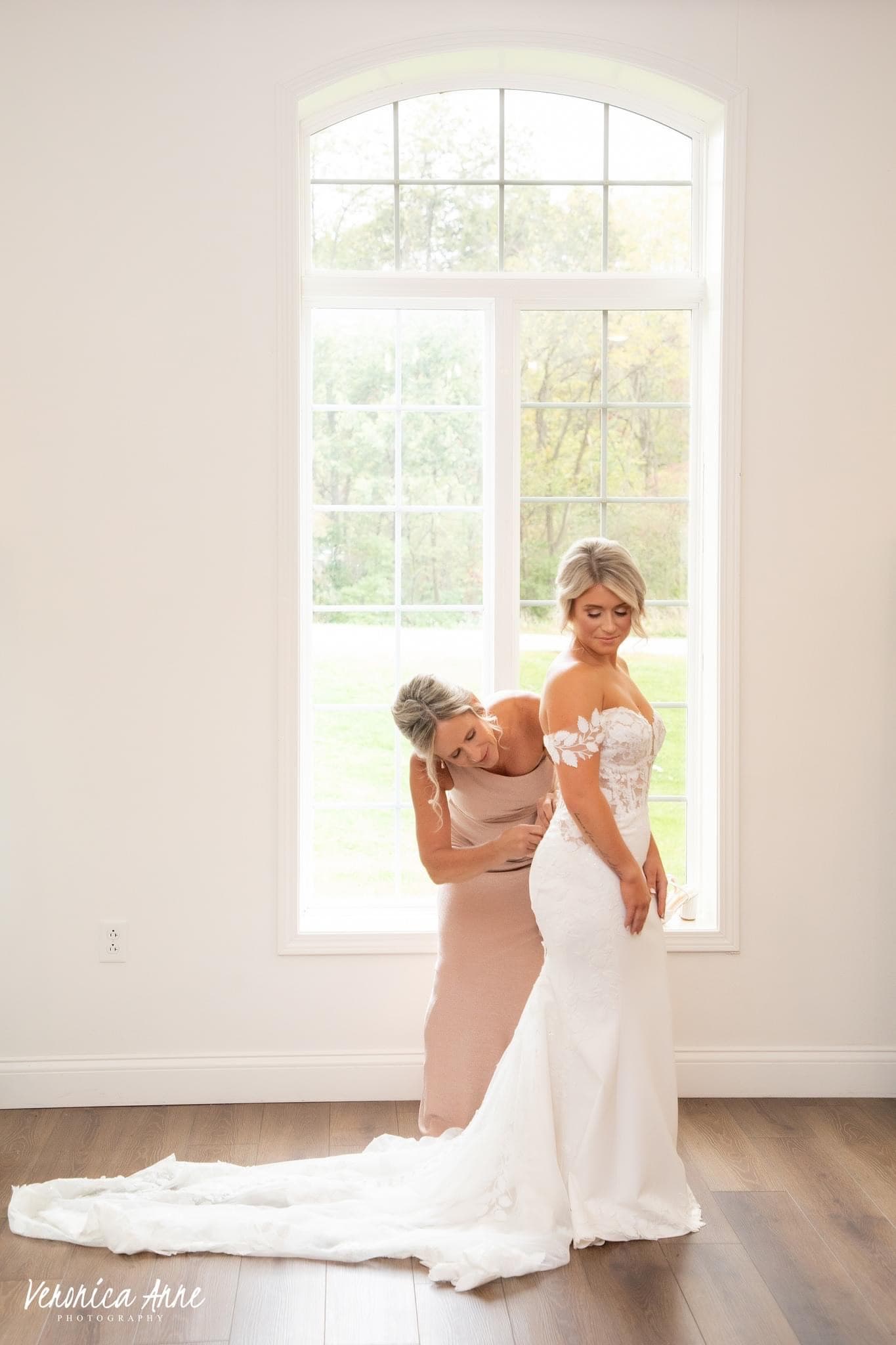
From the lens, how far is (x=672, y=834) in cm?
379

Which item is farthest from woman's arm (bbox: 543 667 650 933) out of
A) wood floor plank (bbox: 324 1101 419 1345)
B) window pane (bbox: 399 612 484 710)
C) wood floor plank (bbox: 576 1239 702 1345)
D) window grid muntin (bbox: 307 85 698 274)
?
window grid muntin (bbox: 307 85 698 274)

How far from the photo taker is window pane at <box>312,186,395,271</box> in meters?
3.67

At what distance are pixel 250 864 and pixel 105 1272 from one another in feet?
4.07

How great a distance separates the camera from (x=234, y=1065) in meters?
3.52

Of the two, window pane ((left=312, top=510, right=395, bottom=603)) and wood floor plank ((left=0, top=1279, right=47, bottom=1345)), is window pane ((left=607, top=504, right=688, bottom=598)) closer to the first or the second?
window pane ((left=312, top=510, right=395, bottom=603))

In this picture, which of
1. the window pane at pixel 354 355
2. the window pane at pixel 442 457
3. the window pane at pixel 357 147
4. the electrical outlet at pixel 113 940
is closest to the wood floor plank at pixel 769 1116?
the electrical outlet at pixel 113 940

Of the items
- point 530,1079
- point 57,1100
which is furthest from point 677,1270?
point 57,1100

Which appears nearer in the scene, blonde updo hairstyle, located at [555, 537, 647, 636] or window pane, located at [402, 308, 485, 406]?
blonde updo hairstyle, located at [555, 537, 647, 636]

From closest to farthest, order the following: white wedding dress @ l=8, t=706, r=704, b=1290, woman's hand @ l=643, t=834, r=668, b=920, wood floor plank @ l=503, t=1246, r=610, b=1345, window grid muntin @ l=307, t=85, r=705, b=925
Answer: wood floor plank @ l=503, t=1246, r=610, b=1345 → white wedding dress @ l=8, t=706, r=704, b=1290 → woman's hand @ l=643, t=834, r=668, b=920 → window grid muntin @ l=307, t=85, r=705, b=925

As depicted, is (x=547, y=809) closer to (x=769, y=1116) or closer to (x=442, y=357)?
(x=769, y=1116)

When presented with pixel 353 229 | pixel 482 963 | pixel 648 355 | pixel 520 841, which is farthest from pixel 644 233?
pixel 482 963

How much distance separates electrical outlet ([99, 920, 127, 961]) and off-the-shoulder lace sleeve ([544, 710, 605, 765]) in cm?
160

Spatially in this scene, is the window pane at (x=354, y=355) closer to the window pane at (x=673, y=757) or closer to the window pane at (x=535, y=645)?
the window pane at (x=535, y=645)

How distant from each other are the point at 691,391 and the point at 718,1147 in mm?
2258
